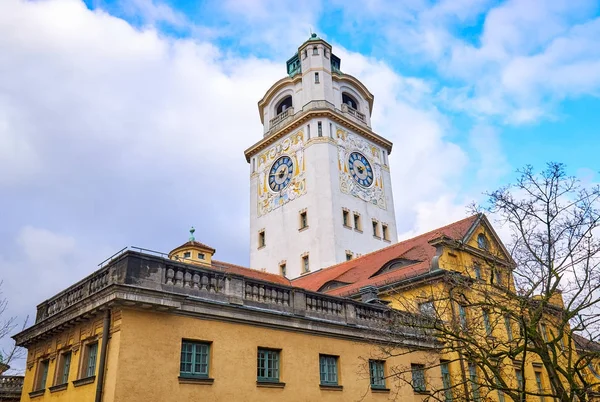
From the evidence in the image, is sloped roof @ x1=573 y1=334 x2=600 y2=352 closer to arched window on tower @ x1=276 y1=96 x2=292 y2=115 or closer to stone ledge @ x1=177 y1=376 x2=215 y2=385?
stone ledge @ x1=177 y1=376 x2=215 y2=385

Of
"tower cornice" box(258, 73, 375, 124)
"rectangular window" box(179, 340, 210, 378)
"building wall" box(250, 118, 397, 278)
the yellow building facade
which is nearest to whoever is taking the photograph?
the yellow building facade

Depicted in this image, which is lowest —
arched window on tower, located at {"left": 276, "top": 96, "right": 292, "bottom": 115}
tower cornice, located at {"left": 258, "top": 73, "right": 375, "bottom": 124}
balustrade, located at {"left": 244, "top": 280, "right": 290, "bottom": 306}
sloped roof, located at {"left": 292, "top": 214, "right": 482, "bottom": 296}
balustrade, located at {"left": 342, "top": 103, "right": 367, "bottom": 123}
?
balustrade, located at {"left": 244, "top": 280, "right": 290, "bottom": 306}

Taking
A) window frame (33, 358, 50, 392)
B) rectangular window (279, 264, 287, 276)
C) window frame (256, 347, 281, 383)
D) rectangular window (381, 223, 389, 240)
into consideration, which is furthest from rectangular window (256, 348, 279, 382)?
rectangular window (381, 223, 389, 240)

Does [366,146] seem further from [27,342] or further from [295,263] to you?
[27,342]

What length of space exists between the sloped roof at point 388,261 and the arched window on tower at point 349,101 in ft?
64.8

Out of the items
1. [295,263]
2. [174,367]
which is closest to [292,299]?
[174,367]

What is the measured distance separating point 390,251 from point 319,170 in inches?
492

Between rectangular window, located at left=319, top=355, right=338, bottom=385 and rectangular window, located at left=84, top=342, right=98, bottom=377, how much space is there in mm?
7125

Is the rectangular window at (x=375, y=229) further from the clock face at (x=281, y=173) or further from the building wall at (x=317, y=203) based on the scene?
the clock face at (x=281, y=173)

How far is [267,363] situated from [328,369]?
2.67m

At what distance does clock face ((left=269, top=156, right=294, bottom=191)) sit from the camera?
1773 inches

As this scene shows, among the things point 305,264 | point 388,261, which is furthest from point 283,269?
point 388,261

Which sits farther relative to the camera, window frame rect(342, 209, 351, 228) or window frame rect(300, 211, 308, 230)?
window frame rect(300, 211, 308, 230)

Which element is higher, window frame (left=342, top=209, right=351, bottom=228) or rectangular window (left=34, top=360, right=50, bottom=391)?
window frame (left=342, top=209, right=351, bottom=228)
